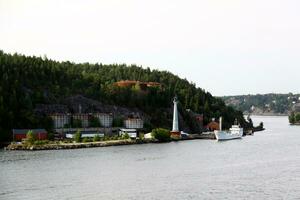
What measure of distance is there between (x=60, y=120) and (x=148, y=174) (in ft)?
114

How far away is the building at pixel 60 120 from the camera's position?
70.1 metres

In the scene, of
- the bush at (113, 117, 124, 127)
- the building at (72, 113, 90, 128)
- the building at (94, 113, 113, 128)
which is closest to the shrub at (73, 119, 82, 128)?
the building at (72, 113, 90, 128)

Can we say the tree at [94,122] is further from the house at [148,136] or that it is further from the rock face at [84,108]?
the house at [148,136]

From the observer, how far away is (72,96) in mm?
79375

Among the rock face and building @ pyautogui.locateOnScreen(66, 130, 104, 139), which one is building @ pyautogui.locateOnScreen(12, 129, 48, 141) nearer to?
building @ pyautogui.locateOnScreen(66, 130, 104, 139)

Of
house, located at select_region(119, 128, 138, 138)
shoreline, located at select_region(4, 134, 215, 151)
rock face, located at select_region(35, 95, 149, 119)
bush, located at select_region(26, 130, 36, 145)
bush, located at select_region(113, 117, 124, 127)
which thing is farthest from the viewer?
bush, located at select_region(113, 117, 124, 127)

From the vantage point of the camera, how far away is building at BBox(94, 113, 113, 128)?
75.9 m

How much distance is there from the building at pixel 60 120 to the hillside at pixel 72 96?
1.33 metres

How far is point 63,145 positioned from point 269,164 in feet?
72.9

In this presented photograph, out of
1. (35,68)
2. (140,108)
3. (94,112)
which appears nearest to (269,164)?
(94,112)

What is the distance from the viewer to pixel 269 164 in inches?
1741

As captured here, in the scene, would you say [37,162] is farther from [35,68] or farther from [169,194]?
[35,68]

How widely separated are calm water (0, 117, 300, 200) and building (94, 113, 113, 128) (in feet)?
67.4

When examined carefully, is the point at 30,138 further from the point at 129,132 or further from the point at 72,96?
the point at 72,96
